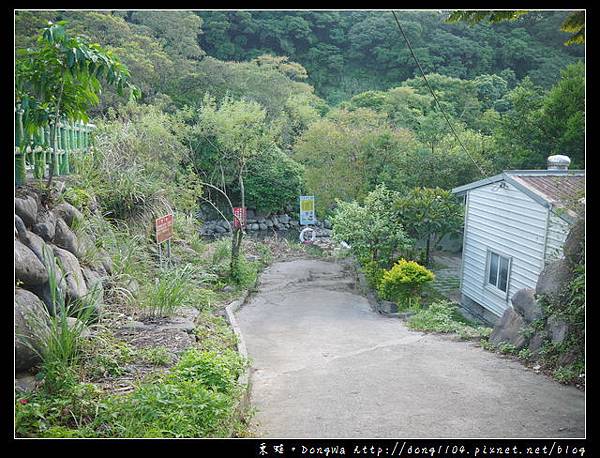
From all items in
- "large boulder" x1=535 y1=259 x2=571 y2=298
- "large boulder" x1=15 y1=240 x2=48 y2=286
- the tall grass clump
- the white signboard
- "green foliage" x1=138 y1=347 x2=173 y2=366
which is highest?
"large boulder" x1=15 y1=240 x2=48 y2=286

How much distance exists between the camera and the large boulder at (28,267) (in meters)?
4.73

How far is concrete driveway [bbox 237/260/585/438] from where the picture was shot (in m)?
4.13

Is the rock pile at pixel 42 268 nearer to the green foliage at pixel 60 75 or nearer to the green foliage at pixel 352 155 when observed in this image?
the green foliage at pixel 60 75

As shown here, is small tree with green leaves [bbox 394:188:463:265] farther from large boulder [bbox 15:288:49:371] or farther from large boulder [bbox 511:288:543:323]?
large boulder [bbox 15:288:49:371]

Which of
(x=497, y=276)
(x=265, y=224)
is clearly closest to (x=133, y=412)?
(x=497, y=276)

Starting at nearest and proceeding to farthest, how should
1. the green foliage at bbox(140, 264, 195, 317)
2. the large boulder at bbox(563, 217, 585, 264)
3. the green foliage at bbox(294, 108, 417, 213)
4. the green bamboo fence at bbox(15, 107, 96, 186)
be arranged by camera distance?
1. the green bamboo fence at bbox(15, 107, 96, 186)
2. the large boulder at bbox(563, 217, 585, 264)
3. the green foliage at bbox(140, 264, 195, 317)
4. the green foliage at bbox(294, 108, 417, 213)

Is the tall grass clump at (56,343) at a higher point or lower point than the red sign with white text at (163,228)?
lower

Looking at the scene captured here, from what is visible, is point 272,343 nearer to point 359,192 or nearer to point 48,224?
point 48,224

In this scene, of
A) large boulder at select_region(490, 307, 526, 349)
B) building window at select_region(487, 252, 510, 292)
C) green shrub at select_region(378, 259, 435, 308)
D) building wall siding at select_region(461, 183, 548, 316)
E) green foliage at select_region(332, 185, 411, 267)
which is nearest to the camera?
large boulder at select_region(490, 307, 526, 349)

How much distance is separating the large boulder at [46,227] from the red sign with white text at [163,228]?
1.68m

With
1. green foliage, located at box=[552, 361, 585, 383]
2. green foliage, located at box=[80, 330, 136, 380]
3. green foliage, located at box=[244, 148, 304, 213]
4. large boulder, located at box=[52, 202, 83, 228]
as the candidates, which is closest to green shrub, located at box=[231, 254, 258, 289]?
large boulder, located at box=[52, 202, 83, 228]

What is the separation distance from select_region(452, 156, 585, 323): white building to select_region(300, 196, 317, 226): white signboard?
7.84 meters

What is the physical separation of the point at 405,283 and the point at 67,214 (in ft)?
22.1

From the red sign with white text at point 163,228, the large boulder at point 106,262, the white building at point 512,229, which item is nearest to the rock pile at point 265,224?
the white building at point 512,229
